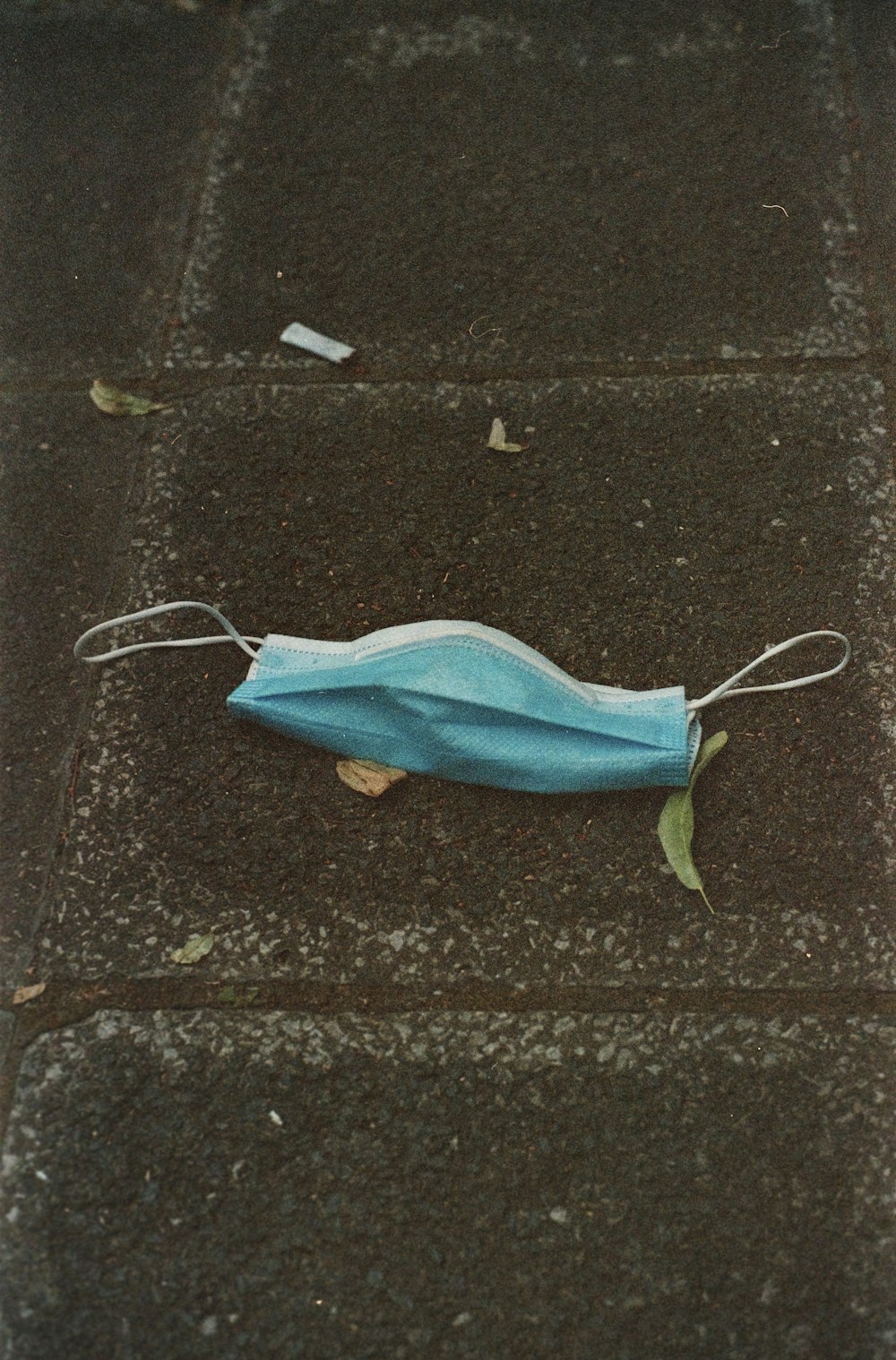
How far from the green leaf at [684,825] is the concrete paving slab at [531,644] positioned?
0.02 meters

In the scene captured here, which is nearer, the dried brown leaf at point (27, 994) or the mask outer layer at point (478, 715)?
the dried brown leaf at point (27, 994)

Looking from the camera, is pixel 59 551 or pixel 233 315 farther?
pixel 233 315

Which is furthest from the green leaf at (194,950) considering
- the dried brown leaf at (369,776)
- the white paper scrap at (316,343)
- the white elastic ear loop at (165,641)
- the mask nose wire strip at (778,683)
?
the white paper scrap at (316,343)

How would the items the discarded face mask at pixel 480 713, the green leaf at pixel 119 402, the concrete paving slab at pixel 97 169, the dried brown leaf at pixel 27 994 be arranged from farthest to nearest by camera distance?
1. the concrete paving slab at pixel 97 169
2. the green leaf at pixel 119 402
3. the discarded face mask at pixel 480 713
4. the dried brown leaf at pixel 27 994

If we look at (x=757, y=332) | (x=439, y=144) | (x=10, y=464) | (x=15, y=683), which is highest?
(x=439, y=144)

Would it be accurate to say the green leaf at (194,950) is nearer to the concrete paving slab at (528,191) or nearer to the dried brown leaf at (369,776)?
the dried brown leaf at (369,776)

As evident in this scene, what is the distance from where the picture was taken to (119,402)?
8.25 ft

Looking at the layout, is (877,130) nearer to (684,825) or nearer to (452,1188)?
(684,825)

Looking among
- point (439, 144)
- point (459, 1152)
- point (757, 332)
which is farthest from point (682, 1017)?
point (439, 144)

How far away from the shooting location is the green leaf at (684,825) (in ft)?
6.35

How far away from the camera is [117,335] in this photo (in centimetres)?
263

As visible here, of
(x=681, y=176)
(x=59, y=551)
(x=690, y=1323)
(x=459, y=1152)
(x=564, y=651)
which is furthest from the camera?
(x=681, y=176)

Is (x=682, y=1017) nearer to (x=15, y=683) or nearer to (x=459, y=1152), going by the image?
(x=459, y=1152)

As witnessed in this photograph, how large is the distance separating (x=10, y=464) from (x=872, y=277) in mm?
1850
